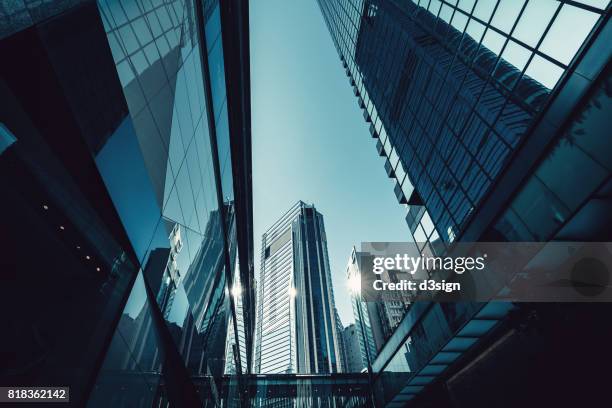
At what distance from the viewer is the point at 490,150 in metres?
14.0

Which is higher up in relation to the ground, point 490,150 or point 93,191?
point 490,150

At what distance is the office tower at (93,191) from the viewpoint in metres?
3.15

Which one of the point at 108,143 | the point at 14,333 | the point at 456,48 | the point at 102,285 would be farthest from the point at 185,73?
the point at 456,48

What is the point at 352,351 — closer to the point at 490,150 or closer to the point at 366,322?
the point at 366,322

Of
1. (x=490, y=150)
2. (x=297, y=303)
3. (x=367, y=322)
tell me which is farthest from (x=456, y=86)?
(x=297, y=303)

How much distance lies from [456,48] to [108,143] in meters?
19.4

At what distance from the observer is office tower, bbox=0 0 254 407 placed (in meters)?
3.15

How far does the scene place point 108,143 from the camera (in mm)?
4074

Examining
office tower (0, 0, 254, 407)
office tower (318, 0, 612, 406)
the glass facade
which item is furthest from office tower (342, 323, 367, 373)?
office tower (0, 0, 254, 407)

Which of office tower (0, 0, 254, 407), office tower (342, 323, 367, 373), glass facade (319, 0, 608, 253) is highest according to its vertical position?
office tower (342, 323, 367, 373)

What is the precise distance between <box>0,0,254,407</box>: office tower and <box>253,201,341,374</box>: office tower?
13152 cm

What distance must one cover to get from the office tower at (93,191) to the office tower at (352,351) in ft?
433

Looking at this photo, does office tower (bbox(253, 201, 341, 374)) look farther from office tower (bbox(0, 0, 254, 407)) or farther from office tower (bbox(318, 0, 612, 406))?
office tower (bbox(0, 0, 254, 407))

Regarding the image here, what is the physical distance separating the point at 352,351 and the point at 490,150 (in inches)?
5769
